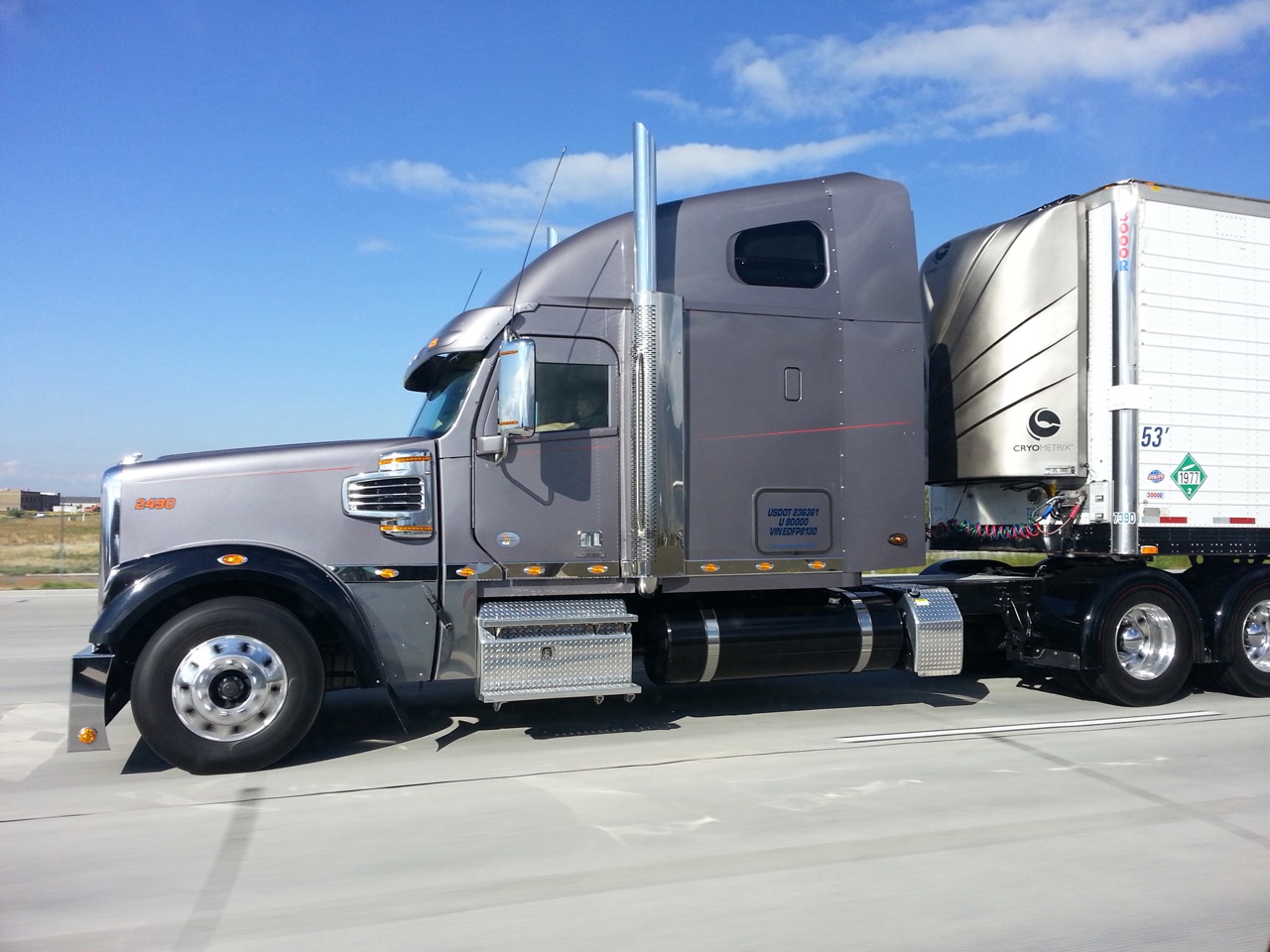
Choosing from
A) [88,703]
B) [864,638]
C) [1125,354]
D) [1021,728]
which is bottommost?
[1021,728]

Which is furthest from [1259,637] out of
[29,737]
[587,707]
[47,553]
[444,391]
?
[47,553]

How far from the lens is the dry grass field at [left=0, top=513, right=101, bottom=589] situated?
882 inches

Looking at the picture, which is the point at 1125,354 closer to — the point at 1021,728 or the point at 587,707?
the point at 1021,728

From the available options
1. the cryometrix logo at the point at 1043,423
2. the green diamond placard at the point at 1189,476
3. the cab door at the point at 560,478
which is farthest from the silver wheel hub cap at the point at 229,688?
the green diamond placard at the point at 1189,476

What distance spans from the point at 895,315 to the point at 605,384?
2.29 metres

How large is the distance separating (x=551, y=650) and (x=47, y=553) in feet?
112

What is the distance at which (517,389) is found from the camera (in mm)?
6277

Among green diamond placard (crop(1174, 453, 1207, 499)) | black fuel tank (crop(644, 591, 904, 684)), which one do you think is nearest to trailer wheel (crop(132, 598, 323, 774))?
black fuel tank (crop(644, 591, 904, 684))

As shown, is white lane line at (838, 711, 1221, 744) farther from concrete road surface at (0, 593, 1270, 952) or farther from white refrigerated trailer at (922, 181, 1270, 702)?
white refrigerated trailer at (922, 181, 1270, 702)

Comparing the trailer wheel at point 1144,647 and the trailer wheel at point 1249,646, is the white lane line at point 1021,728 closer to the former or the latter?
the trailer wheel at point 1144,647

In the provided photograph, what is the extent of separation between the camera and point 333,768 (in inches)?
247

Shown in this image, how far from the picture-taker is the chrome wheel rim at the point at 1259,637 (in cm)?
879

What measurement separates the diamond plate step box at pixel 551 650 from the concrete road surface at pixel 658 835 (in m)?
0.46

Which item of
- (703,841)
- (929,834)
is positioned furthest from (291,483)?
(929,834)
